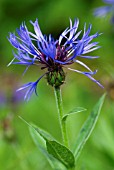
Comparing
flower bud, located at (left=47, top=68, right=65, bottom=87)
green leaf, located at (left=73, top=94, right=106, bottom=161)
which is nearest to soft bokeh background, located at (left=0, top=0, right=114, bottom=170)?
green leaf, located at (left=73, top=94, right=106, bottom=161)

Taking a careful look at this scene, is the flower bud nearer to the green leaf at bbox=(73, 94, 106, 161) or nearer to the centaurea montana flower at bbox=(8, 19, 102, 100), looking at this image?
the centaurea montana flower at bbox=(8, 19, 102, 100)

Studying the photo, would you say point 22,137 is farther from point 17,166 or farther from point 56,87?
point 56,87

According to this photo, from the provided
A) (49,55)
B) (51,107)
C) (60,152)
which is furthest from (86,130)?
(51,107)

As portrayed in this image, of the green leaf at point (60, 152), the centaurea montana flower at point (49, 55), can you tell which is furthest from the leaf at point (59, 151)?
the centaurea montana flower at point (49, 55)

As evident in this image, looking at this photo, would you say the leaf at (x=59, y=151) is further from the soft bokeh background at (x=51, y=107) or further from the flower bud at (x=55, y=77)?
the soft bokeh background at (x=51, y=107)

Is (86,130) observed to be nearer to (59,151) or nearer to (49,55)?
(59,151)
